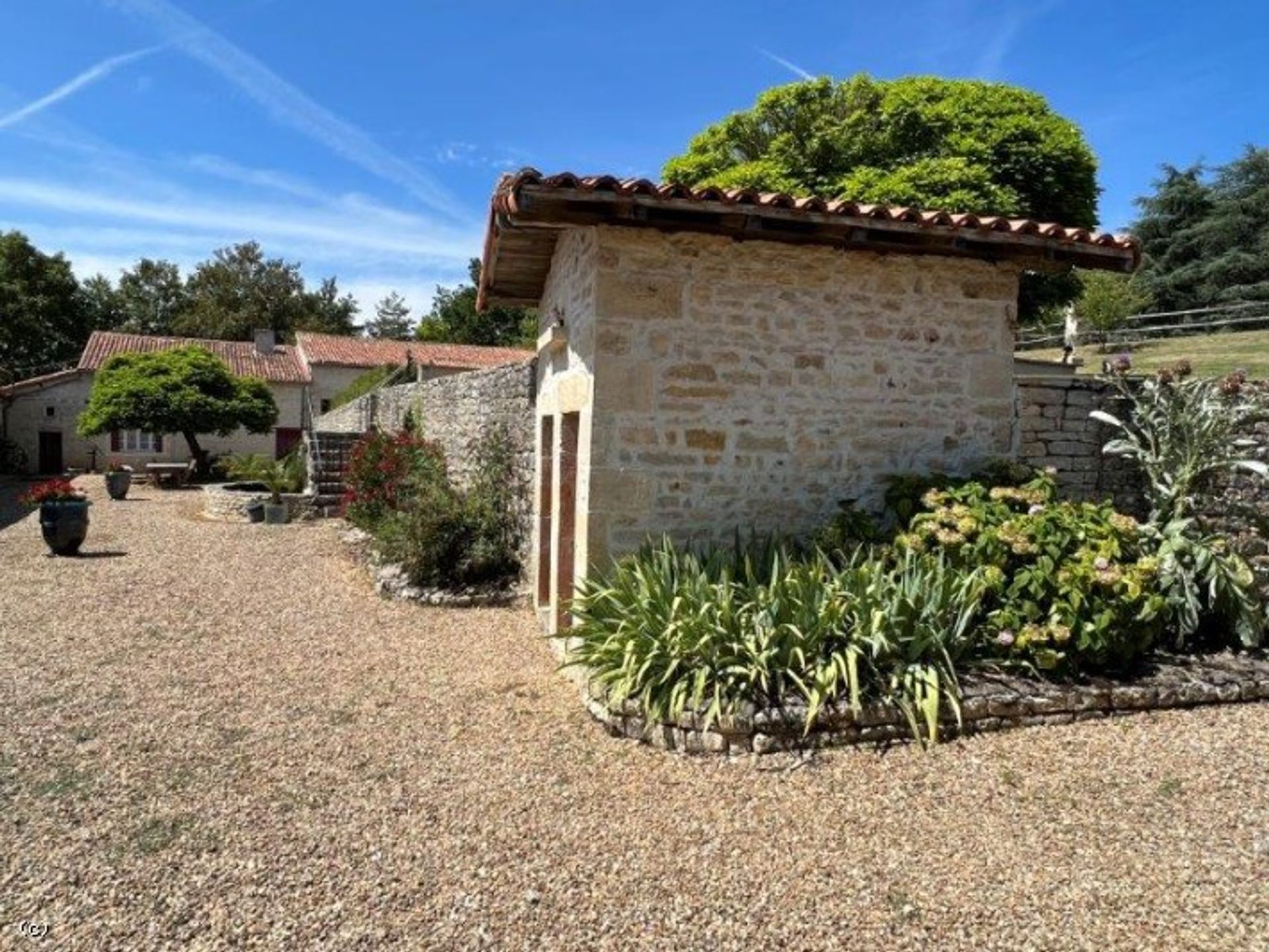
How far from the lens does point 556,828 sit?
3543 mm

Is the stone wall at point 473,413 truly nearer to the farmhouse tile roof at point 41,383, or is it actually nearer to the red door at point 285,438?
the red door at point 285,438

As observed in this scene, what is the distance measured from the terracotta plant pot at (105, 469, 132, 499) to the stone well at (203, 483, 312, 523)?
3.94 metres

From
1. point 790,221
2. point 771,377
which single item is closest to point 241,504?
point 771,377

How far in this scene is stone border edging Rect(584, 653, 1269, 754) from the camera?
→ 4.17 meters

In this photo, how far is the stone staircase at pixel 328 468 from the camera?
51.8 feet

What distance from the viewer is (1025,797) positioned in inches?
144

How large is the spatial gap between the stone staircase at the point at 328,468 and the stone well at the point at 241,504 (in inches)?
11.0

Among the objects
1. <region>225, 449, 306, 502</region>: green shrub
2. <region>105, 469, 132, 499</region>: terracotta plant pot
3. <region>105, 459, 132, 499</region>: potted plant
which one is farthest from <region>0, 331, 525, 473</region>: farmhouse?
<region>105, 469, 132, 499</region>: terracotta plant pot

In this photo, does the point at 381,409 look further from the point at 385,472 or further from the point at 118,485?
the point at 118,485

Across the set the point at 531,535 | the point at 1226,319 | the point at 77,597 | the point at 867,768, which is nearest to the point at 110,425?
the point at 77,597

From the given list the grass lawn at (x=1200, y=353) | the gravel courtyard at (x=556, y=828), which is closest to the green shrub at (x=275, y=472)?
the gravel courtyard at (x=556, y=828)

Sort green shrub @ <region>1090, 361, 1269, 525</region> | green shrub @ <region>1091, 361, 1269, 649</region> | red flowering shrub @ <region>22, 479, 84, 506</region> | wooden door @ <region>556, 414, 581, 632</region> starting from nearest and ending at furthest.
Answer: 1. green shrub @ <region>1091, 361, 1269, 649</region>
2. green shrub @ <region>1090, 361, 1269, 525</region>
3. wooden door @ <region>556, 414, 581, 632</region>
4. red flowering shrub @ <region>22, 479, 84, 506</region>

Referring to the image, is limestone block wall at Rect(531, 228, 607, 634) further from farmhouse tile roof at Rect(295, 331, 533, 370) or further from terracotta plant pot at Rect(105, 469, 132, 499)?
farmhouse tile roof at Rect(295, 331, 533, 370)

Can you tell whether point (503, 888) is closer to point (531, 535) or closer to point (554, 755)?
point (554, 755)
